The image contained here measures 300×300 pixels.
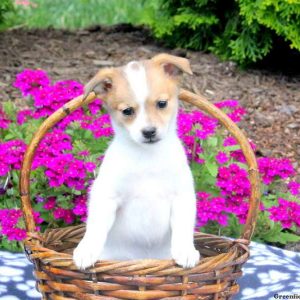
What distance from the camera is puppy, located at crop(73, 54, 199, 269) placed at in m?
2.91

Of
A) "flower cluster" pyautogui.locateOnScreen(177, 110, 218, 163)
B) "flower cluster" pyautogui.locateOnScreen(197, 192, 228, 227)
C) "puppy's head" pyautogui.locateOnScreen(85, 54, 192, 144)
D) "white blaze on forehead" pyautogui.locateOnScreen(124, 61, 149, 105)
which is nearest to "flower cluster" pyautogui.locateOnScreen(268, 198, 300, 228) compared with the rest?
"flower cluster" pyautogui.locateOnScreen(197, 192, 228, 227)

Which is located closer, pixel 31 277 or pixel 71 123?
pixel 31 277

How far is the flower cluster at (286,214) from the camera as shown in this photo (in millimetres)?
4104

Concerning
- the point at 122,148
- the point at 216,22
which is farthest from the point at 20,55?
the point at 122,148

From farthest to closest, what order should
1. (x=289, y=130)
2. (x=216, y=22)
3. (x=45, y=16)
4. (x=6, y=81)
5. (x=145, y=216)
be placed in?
(x=45, y=16)
(x=216, y=22)
(x=6, y=81)
(x=289, y=130)
(x=145, y=216)

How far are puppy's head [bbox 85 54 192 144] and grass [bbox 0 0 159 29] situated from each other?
232 inches

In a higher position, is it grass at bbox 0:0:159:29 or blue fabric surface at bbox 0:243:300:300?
grass at bbox 0:0:159:29

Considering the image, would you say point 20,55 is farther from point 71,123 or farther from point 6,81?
point 71,123

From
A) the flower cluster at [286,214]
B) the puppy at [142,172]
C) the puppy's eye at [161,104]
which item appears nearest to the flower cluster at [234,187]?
Result: the flower cluster at [286,214]

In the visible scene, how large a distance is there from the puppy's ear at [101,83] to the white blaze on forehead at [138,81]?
75 mm

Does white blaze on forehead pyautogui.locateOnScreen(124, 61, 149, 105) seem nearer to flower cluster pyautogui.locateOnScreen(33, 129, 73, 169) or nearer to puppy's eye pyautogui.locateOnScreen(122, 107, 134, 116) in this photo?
puppy's eye pyautogui.locateOnScreen(122, 107, 134, 116)

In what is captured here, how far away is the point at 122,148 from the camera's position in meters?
3.12

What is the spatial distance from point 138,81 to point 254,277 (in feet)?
4.96

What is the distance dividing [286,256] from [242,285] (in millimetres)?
551
